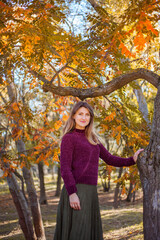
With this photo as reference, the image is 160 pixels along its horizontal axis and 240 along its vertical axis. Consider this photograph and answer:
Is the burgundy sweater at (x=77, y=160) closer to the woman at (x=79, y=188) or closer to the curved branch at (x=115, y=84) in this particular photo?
the woman at (x=79, y=188)

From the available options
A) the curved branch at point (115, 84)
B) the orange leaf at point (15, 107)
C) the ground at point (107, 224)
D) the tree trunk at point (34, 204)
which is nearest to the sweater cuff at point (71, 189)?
the curved branch at point (115, 84)

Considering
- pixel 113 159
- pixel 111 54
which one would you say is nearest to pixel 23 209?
pixel 113 159

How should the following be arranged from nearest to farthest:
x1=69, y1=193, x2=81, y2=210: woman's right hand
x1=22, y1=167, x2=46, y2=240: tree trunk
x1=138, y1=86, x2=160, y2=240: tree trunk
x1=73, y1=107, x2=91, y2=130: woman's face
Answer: x1=69, y1=193, x2=81, y2=210: woman's right hand → x1=138, y1=86, x2=160, y2=240: tree trunk → x1=73, y1=107, x2=91, y2=130: woman's face → x1=22, y1=167, x2=46, y2=240: tree trunk

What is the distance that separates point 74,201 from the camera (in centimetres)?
243

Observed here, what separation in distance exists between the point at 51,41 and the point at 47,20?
0.99 ft

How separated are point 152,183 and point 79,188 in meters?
0.73

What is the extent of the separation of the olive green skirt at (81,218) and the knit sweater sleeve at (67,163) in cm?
12

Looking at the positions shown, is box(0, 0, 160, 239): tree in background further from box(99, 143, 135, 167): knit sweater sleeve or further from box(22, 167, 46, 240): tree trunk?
box(22, 167, 46, 240): tree trunk

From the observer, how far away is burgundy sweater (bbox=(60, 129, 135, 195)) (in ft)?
8.13

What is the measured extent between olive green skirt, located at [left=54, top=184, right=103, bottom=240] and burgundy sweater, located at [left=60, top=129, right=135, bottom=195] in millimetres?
96

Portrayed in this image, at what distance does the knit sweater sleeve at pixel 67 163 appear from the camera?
2.44m

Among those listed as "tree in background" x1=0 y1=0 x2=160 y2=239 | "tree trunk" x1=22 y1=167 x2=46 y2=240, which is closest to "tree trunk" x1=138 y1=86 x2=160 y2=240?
"tree in background" x1=0 y1=0 x2=160 y2=239

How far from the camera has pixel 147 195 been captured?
8.64 ft

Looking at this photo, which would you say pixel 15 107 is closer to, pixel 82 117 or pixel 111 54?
pixel 111 54
